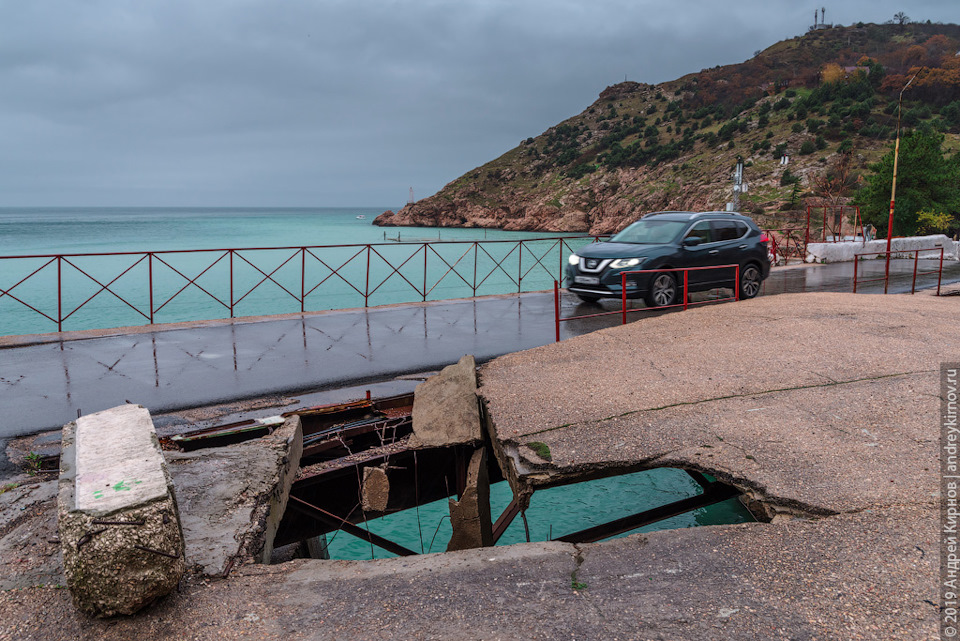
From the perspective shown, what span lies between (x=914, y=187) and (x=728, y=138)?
1497 inches

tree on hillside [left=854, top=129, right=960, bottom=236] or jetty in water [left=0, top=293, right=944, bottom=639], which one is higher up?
tree on hillside [left=854, top=129, right=960, bottom=236]

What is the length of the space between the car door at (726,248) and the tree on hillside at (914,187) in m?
24.5

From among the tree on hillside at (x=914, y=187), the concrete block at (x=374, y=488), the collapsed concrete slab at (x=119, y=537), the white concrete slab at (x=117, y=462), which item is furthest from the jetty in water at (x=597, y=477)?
the tree on hillside at (x=914, y=187)

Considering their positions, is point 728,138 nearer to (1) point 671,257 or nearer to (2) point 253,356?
(1) point 671,257

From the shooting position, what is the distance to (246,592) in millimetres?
3242

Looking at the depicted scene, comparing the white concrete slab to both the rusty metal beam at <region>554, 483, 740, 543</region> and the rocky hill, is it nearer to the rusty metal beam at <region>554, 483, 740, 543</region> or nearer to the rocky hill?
the rusty metal beam at <region>554, 483, 740, 543</region>

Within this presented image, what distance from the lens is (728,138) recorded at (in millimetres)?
67562

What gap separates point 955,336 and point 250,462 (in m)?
8.47

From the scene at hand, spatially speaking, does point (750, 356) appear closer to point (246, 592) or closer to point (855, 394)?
point (855, 394)

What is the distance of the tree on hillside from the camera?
31.5 meters

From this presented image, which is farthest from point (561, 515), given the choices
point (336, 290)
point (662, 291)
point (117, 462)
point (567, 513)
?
point (336, 290)

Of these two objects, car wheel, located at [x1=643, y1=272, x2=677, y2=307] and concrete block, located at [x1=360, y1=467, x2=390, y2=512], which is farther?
car wheel, located at [x1=643, y1=272, x2=677, y2=307]

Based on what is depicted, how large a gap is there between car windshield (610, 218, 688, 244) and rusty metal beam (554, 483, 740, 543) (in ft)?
24.1

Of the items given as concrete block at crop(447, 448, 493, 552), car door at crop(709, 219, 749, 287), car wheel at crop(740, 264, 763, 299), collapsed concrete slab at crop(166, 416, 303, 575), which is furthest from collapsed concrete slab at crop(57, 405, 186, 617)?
car wheel at crop(740, 264, 763, 299)
